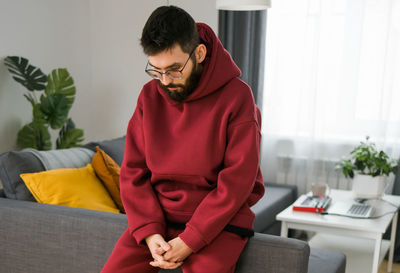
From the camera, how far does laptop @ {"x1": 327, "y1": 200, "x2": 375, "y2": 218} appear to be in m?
2.66

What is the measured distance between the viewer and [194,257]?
141 cm

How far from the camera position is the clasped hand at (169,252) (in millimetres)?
1390

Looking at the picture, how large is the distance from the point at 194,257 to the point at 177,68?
559 millimetres

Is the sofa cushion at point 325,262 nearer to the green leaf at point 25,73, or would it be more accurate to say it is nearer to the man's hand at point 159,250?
the man's hand at point 159,250

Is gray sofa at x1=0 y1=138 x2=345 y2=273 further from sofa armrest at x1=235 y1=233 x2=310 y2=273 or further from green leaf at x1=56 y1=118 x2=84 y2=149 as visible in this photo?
green leaf at x1=56 y1=118 x2=84 y2=149

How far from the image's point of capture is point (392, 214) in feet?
8.95

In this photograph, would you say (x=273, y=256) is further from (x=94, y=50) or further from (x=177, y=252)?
(x=94, y=50)

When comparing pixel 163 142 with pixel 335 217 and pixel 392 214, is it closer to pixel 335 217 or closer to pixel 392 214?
pixel 335 217

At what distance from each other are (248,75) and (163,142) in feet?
7.81

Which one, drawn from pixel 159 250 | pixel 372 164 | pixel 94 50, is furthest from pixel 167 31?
pixel 94 50

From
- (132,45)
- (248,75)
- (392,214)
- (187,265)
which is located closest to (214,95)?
(187,265)

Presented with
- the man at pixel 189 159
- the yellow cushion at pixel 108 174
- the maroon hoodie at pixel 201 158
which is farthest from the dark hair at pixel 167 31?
the yellow cushion at pixel 108 174

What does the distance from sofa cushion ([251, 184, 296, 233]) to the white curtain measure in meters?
0.26

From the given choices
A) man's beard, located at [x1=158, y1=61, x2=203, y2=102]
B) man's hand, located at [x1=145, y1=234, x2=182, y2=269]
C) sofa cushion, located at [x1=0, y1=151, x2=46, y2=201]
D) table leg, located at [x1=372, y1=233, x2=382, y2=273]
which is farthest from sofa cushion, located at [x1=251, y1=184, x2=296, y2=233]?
man's beard, located at [x1=158, y1=61, x2=203, y2=102]
